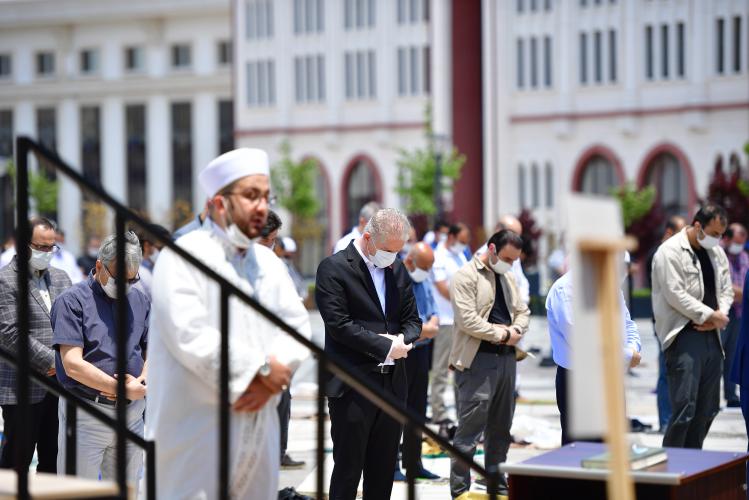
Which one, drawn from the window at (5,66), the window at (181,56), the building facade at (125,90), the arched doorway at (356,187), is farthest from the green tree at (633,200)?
the window at (5,66)

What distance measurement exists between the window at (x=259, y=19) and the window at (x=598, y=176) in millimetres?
16463

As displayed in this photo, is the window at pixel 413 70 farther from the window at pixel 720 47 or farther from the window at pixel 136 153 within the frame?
the window at pixel 136 153

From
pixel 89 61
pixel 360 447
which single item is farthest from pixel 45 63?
pixel 360 447

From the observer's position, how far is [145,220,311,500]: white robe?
4.57m

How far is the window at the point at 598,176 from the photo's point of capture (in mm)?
49562

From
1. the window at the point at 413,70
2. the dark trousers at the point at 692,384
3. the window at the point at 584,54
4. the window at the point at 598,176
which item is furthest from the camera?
the window at the point at 413,70

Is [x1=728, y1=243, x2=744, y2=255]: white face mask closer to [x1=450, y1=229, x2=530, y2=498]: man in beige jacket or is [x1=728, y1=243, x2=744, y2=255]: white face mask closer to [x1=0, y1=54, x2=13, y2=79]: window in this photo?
[x1=450, y1=229, x2=530, y2=498]: man in beige jacket

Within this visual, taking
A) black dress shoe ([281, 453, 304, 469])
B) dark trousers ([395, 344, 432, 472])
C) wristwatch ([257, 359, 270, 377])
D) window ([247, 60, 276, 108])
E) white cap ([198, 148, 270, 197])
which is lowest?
black dress shoe ([281, 453, 304, 469])

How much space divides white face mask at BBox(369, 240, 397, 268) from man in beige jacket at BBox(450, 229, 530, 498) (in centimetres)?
120

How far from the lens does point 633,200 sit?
45.0 m

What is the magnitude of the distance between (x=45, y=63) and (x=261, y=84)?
51.8 feet

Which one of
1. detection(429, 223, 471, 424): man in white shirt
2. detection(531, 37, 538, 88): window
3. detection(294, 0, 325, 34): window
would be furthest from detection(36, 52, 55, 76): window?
detection(429, 223, 471, 424): man in white shirt

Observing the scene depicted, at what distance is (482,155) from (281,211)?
1056cm

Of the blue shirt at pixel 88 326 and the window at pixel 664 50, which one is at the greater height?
the window at pixel 664 50
